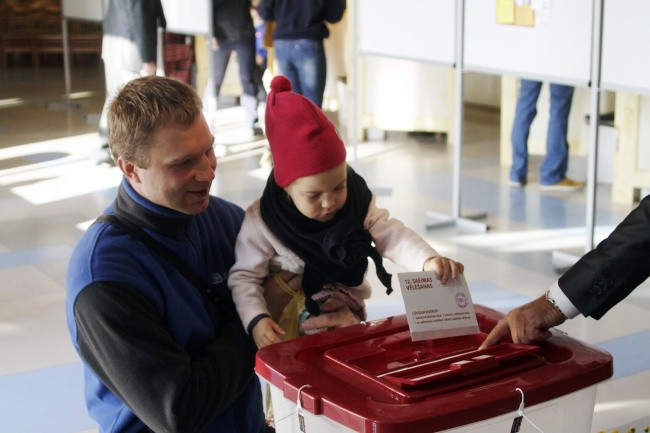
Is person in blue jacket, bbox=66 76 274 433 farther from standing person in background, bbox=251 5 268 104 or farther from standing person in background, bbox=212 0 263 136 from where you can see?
standing person in background, bbox=251 5 268 104

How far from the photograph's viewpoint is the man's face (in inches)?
77.8

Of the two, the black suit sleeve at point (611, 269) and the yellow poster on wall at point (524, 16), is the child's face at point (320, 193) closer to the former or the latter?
the black suit sleeve at point (611, 269)

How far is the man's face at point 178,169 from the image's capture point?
6.48ft

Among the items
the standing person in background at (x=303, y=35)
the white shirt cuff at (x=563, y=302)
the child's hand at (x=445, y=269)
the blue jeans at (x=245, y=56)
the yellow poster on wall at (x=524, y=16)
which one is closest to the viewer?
the child's hand at (x=445, y=269)

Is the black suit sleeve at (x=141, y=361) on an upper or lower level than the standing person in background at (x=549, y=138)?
upper

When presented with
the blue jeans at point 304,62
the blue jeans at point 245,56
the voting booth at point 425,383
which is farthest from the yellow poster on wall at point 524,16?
the voting booth at point 425,383

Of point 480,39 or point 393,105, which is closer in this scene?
point 480,39

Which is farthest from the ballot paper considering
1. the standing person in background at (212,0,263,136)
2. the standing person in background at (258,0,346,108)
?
the standing person in background at (212,0,263,136)

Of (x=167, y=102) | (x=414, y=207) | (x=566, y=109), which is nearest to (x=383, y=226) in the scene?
(x=167, y=102)

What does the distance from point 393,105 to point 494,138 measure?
900 millimetres

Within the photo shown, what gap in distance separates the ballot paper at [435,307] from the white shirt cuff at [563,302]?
21 centimetres

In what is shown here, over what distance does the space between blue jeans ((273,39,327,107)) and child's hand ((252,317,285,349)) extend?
5674 millimetres

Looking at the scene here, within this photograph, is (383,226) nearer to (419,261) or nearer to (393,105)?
(419,261)

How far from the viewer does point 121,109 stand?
197cm
